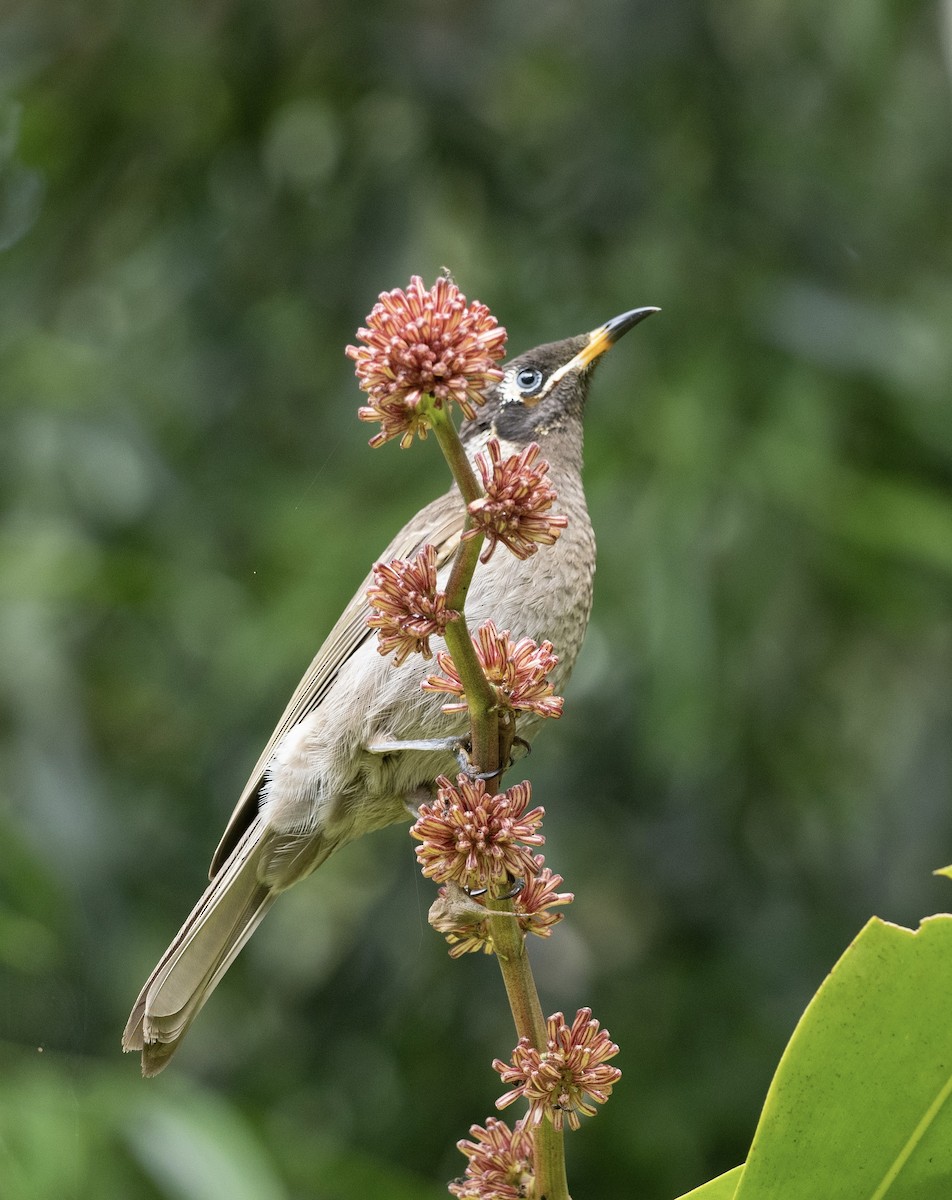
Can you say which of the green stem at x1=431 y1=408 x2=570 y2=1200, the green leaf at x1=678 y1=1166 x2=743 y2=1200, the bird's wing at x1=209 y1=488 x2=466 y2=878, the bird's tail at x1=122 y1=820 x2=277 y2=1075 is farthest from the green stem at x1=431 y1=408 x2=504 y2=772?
the bird's wing at x1=209 y1=488 x2=466 y2=878

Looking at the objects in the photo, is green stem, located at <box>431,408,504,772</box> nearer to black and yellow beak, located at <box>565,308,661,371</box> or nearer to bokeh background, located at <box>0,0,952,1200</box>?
black and yellow beak, located at <box>565,308,661,371</box>

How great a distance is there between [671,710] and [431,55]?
273cm

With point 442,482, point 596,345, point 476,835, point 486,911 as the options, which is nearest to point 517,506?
point 476,835

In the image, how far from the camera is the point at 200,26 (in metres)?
5.96

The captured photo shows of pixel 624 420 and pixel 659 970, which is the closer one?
pixel 624 420

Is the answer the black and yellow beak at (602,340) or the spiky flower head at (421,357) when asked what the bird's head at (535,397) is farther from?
the spiky flower head at (421,357)

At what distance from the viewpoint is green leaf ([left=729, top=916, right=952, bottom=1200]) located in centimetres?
164

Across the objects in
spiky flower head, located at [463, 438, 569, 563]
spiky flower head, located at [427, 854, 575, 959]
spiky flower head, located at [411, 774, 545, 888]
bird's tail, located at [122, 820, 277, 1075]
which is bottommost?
bird's tail, located at [122, 820, 277, 1075]

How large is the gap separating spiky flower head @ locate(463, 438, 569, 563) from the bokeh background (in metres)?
2.83

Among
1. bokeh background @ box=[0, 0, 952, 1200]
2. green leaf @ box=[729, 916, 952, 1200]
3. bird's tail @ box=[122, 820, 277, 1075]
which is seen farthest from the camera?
bokeh background @ box=[0, 0, 952, 1200]

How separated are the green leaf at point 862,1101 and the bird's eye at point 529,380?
211 centimetres

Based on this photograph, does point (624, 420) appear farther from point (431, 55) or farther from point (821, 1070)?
point (821, 1070)

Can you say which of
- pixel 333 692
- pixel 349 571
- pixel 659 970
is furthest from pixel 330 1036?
pixel 333 692

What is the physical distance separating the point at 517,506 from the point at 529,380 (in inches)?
77.1
